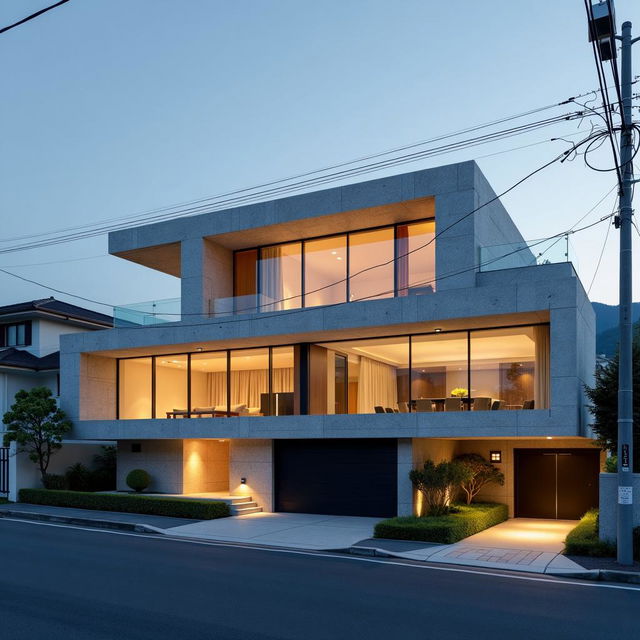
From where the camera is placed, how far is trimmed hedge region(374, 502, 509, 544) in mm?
15906

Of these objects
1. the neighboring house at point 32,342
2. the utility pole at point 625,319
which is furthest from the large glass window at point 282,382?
the neighboring house at point 32,342

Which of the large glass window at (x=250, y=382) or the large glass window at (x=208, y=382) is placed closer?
the large glass window at (x=250, y=382)

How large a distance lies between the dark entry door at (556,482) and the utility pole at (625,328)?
28.7ft

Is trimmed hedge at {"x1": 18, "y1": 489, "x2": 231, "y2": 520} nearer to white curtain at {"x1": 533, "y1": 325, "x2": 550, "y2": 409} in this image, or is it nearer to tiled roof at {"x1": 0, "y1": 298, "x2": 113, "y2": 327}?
white curtain at {"x1": 533, "y1": 325, "x2": 550, "y2": 409}

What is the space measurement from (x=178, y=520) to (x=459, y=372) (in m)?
9.27

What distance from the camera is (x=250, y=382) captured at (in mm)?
24953

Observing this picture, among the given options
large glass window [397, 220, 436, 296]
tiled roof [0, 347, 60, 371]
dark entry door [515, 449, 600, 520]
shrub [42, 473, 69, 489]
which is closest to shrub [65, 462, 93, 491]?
shrub [42, 473, 69, 489]

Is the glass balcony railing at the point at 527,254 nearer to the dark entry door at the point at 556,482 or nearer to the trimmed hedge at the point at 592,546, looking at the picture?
the dark entry door at the point at 556,482

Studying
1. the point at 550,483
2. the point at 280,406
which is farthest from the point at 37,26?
the point at 550,483

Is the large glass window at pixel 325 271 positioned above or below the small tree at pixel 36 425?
above

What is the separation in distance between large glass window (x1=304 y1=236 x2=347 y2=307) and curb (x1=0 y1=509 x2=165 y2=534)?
27.4 feet

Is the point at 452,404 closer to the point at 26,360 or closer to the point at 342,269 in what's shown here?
the point at 342,269

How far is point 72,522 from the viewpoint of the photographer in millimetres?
20344

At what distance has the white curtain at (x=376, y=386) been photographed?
21.7 meters
